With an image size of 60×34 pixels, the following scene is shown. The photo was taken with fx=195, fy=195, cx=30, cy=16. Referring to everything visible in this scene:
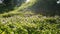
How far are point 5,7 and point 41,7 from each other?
1046 centimetres

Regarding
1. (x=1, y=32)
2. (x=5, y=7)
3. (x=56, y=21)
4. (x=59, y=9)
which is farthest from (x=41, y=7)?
(x=1, y=32)

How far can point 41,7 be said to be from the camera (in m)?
47.2

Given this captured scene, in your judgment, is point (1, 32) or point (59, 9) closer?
point (1, 32)

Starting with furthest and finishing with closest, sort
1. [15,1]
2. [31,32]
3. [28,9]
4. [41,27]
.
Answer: [15,1]
[28,9]
[41,27]
[31,32]

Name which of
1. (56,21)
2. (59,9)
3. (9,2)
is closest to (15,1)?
(9,2)

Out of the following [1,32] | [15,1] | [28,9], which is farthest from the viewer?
[15,1]

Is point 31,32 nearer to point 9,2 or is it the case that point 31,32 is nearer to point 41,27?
point 41,27

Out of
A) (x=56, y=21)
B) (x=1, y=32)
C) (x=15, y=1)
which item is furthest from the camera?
(x=15, y=1)

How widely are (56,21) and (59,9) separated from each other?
691 inches

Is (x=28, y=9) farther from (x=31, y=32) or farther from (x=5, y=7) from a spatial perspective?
(x=31, y=32)

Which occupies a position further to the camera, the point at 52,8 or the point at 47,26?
the point at 52,8

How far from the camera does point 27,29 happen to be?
21719mm

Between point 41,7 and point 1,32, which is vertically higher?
point 1,32

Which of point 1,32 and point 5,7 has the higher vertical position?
point 1,32
